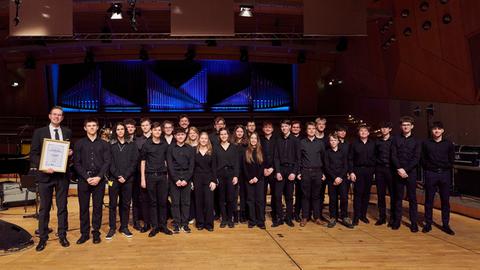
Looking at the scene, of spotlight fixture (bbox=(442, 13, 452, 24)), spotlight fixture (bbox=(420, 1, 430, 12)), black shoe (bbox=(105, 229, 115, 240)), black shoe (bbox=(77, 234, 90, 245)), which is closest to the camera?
black shoe (bbox=(77, 234, 90, 245))

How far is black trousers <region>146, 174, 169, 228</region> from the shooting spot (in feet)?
17.4

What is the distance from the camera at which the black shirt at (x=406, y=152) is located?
213 inches

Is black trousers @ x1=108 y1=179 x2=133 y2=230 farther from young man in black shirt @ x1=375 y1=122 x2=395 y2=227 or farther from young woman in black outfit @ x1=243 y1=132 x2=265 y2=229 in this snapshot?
young man in black shirt @ x1=375 y1=122 x2=395 y2=227

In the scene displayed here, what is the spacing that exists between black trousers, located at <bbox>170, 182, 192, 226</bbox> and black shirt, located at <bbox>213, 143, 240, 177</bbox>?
1.93 feet

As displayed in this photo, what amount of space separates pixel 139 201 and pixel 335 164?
2.88 metres

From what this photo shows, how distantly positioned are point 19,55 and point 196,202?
11.4m

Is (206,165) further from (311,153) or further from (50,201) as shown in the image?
(50,201)

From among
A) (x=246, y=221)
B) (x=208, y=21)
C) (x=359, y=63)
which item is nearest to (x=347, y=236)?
(x=246, y=221)

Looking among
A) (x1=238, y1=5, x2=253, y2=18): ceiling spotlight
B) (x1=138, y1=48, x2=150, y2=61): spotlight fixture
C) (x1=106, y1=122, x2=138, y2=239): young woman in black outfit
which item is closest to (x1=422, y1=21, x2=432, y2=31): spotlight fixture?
(x1=238, y1=5, x2=253, y2=18): ceiling spotlight

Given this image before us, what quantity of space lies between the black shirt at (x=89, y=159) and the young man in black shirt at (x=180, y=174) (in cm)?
87

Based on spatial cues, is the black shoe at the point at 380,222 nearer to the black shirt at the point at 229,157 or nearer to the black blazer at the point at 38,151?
the black shirt at the point at 229,157

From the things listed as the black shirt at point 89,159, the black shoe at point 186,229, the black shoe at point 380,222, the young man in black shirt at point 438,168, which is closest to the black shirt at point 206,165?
the black shoe at point 186,229

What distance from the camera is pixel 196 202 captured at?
5.61m

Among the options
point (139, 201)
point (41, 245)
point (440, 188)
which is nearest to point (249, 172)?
point (139, 201)
